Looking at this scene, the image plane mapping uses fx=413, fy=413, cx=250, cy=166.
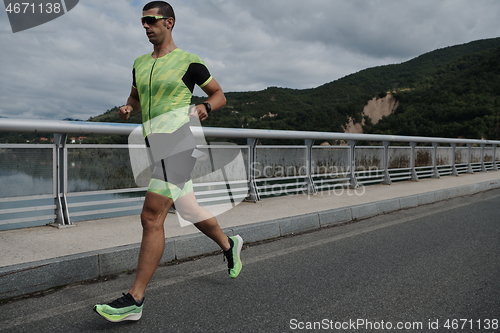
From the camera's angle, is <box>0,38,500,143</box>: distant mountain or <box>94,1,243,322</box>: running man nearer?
<box>94,1,243,322</box>: running man

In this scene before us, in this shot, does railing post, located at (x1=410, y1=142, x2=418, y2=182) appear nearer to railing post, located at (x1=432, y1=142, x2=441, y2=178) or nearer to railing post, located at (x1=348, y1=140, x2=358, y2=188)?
railing post, located at (x1=432, y1=142, x2=441, y2=178)

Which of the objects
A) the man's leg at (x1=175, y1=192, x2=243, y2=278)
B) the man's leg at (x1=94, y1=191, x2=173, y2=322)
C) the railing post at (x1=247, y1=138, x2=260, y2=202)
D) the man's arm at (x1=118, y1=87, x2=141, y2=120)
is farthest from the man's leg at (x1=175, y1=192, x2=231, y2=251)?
the railing post at (x1=247, y1=138, x2=260, y2=202)

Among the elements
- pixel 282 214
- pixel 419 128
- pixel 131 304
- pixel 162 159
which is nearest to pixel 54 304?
pixel 131 304

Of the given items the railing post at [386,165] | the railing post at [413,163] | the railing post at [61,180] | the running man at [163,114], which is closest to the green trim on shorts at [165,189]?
the running man at [163,114]

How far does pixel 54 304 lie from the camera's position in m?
2.99

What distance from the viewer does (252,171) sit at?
7.45 m

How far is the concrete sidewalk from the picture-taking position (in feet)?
11.1

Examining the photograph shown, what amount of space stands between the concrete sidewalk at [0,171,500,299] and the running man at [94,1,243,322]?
1.19m

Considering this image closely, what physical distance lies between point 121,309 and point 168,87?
1.40 m

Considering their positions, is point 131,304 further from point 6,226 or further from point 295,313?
point 6,226

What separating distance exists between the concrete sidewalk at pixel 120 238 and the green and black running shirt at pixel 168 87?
62.8 inches

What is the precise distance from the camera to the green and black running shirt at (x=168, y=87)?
2.67 metres

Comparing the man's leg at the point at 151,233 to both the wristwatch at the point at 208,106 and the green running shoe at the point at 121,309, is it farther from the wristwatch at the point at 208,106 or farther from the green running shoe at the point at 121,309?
the wristwatch at the point at 208,106

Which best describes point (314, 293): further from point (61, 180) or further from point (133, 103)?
point (61, 180)
